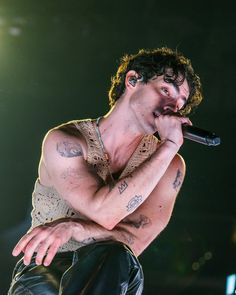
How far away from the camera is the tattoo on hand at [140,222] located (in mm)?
2387

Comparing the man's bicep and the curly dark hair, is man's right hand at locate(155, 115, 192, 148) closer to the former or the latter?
the man's bicep

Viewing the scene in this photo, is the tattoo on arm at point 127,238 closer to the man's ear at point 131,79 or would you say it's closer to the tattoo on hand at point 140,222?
the tattoo on hand at point 140,222

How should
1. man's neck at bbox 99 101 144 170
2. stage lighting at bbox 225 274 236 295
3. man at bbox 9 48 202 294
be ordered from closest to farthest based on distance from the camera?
1. man at bbox 9 48 202 294
2. man's neck at bbox 99 101 144 170
3. stage lighting at bbox 225 274 236 295

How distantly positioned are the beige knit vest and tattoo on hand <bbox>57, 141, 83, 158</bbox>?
3.2 inches

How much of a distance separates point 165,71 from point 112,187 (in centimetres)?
93

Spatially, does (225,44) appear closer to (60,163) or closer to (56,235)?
(60,163)

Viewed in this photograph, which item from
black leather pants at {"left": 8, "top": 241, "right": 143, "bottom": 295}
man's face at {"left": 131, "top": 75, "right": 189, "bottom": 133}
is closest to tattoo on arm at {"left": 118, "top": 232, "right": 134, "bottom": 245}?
black leather pants at {"left": 8, "top": 241, "right": 143, "bottom": 295}

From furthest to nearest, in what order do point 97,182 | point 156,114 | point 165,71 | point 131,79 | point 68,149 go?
1. point 131,79
2. point 165,71
3. point 156,114
4. point 68,149
5. point 97,182

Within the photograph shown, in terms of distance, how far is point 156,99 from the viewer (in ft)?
8.52

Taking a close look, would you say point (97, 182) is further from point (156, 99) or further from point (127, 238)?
point (156, 99)

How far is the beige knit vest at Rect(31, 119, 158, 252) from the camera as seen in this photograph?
2.42m

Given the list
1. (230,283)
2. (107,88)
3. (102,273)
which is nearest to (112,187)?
(102,273)

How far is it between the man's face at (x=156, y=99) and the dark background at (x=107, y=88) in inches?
83.5

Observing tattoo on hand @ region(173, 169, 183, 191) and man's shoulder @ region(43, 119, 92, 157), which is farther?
tattoo on hand @ region(173, 169, 183, 191)
